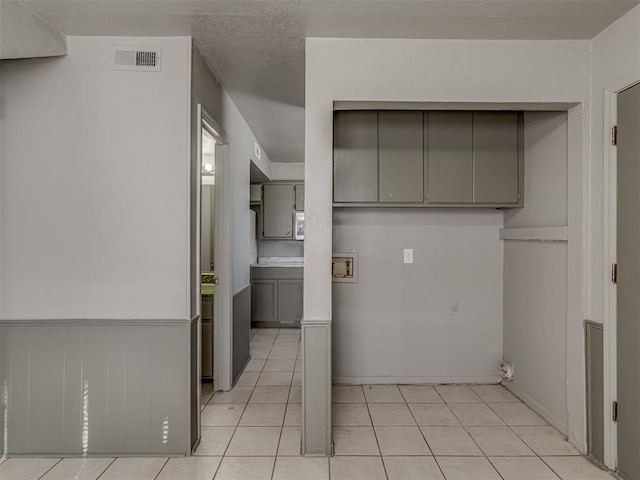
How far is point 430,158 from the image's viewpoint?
3031mm

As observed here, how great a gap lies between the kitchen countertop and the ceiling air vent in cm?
373

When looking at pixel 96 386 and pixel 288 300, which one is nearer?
pixel 96 386

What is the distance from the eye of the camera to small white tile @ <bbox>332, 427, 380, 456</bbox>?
2.31 metres

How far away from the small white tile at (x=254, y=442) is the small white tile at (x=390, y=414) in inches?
27.5

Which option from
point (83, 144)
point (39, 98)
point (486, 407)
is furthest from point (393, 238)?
point (39, 98)

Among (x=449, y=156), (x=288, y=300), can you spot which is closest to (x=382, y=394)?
(x=449, y=156)

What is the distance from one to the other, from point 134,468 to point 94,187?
5.27ft

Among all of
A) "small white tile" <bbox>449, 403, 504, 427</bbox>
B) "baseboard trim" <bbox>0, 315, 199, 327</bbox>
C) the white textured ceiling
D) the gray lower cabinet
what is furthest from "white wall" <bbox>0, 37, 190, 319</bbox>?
the gray lower cabinet

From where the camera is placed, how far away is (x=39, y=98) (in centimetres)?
226

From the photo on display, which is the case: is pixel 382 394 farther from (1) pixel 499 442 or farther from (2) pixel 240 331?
(2) pixel 240 331

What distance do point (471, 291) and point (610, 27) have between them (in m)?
2.07

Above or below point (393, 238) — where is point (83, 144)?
above

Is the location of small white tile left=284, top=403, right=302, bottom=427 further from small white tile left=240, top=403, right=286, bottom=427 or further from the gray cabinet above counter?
the gray cabinet above counter

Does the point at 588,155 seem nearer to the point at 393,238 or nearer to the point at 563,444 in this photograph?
the point at 393,238
